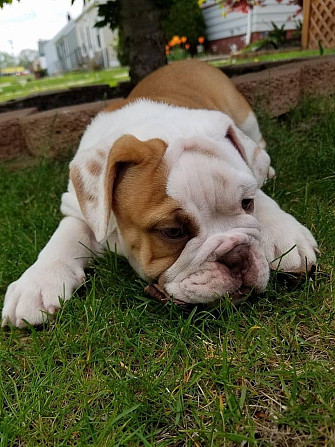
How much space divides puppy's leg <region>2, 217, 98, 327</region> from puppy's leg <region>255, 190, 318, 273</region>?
969 mm

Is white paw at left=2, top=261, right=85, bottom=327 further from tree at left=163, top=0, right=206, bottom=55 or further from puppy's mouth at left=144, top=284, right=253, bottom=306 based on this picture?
tree at left=163, top=0, right=206, bottom=55

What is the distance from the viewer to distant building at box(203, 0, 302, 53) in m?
14.6

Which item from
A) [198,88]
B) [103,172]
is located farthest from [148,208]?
[198,88]

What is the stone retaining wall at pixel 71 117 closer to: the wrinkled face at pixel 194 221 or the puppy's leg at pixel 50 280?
the puppy's leg at pixel 50 280

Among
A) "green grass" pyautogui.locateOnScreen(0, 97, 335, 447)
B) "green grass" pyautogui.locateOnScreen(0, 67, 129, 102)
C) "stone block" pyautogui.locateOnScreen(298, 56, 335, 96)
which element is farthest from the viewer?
"green grass" pyautogui.locateOnScreen(0, 67, 129, 102)

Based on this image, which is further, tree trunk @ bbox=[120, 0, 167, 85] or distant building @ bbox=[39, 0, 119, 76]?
distant building @ bbox=[39, 0, 119, 76]

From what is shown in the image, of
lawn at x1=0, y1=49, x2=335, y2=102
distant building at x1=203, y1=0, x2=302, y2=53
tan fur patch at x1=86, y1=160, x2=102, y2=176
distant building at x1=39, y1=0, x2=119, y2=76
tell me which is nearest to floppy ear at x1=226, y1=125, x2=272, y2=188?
tan fur patch at x1=86, y1=160, x2=102, y2=176

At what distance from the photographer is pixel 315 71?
5.38 m

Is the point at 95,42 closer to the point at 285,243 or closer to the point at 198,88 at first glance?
the point at 198,88

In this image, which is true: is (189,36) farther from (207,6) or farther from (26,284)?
(26,284)

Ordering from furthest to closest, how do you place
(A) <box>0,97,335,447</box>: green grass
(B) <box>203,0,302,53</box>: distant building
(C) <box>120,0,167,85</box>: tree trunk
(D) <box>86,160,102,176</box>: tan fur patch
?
(B) <box>203,0,302,53</box>: distant building, (C) <box>120,0,167,85</box>: tree trunk, (D) <box>86,160,102,176</box>: tan fur patch, (A) <box>0,97,335,447</box>: green grass

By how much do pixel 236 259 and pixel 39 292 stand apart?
0.98m

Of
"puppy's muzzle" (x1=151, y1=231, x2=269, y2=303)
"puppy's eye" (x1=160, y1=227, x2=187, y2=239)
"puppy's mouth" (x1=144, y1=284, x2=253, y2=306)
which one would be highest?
"puppy's eye" (x1=160, y1=227, x2=187, y2=239)

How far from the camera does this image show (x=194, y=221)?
2.10m
